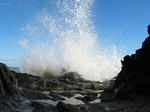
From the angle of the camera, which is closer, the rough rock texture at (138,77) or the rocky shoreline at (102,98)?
the rocky shoreline at (102,98)

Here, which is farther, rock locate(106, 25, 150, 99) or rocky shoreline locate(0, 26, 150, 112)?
rock locate(106, 25, 150, 99)

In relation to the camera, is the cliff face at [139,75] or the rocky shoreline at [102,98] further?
the cliff face at [139,75]

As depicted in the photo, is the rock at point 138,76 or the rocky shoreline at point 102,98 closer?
the rocky shoreline at point 102,98

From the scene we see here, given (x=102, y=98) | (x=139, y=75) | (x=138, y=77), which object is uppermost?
(x=139, y=75)

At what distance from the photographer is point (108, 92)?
60.2 ft

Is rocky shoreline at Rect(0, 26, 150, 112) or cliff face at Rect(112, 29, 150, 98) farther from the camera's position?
cliff face at Rect(112, 29, 150, 98)

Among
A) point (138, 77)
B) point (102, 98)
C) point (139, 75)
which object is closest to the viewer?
point (138, 77)

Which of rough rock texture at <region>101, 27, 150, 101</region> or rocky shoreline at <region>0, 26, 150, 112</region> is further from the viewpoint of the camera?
rough rock texture at <region>101, 27, 150, 101</region>

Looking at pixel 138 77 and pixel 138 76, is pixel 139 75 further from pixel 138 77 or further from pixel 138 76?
pixel 138 77

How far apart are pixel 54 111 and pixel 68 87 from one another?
45.1 ft

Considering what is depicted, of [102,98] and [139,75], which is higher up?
[139,75]

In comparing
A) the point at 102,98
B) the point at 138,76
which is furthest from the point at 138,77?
the point at 102,98

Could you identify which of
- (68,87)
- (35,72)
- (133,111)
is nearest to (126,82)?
(133,111)

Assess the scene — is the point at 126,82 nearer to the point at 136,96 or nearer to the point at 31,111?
the point at 136,96
